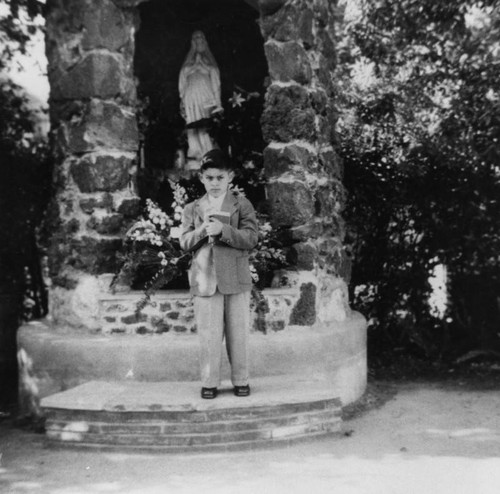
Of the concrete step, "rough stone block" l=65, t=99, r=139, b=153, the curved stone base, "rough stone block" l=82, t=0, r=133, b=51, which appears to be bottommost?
the concrete step

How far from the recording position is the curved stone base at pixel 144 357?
5.76 metres

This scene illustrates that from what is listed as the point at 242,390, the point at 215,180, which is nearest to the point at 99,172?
the point at 215,180

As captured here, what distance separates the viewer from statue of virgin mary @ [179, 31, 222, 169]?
752 cm

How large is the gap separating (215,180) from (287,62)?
184cm

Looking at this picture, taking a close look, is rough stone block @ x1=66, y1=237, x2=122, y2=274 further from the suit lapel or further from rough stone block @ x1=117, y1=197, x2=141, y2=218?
the suit lapel

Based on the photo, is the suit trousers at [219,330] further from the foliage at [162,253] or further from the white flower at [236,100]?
the white flower at [236,100]

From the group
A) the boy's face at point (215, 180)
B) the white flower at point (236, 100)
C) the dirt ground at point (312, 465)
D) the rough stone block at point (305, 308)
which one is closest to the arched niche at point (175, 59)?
the white flower at point (236, 100)

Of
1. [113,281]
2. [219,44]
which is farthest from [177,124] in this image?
[113,281]

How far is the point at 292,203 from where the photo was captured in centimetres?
630

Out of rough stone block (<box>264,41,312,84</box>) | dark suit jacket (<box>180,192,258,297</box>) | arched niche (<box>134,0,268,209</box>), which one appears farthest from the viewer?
arched niche (<box>134,0,268,209</box>)

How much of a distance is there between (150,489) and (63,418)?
4.00 ft

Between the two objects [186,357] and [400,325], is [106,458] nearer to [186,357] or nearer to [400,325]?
[186,357]

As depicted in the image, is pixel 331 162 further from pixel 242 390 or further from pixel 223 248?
pixel 242 390

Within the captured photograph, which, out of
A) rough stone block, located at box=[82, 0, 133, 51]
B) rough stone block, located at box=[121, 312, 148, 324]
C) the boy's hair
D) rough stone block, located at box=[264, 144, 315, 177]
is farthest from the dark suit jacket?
rough stone block, located at box=[82, 0, 133, 51]
